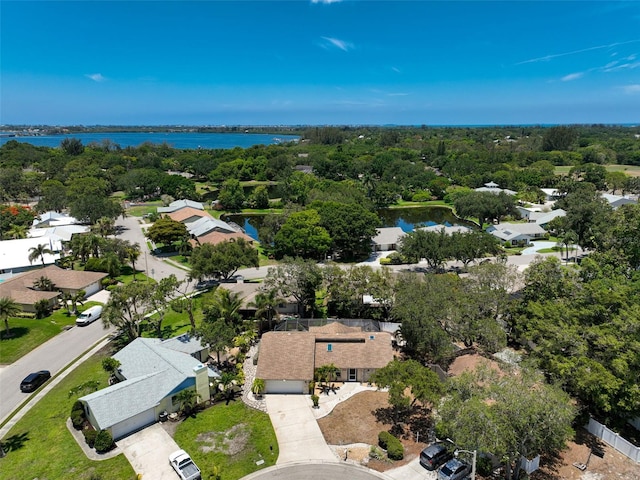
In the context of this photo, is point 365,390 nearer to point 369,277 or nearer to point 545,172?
point 369,277

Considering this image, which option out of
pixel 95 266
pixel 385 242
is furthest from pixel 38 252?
pixel 385 242

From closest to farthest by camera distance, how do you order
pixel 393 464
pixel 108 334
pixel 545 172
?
pixel 393 464 < pixel 108 334 < pixel 545 172

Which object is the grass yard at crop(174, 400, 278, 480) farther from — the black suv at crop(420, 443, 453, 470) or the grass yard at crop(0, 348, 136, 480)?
the black suv at crop(420, 443, 453, 470)

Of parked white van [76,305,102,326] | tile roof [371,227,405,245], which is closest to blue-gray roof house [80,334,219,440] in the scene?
parked white van [76,305,102,326]

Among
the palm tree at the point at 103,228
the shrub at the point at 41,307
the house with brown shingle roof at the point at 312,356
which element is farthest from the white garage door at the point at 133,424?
the palm tree at the point at 103,228

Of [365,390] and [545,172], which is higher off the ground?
[545,172]

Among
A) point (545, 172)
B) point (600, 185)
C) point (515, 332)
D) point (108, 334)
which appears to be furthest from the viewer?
point (545, 172)

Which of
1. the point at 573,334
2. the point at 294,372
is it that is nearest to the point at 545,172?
the point at 573,334
